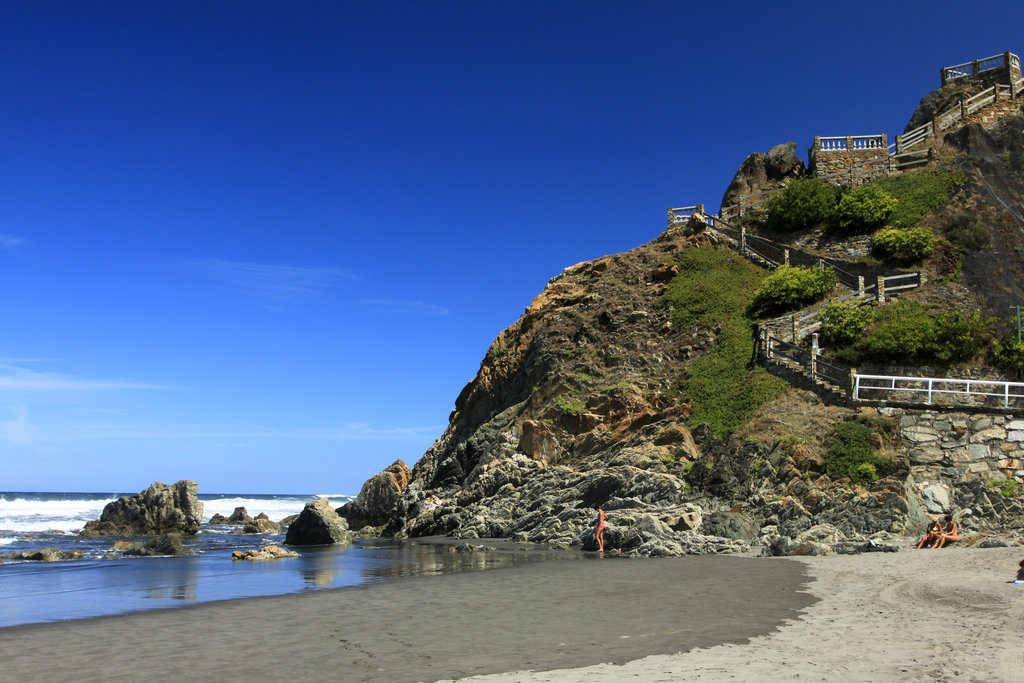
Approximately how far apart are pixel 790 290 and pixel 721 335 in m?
3.84

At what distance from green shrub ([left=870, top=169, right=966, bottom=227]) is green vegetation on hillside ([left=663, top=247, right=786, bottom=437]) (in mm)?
8221

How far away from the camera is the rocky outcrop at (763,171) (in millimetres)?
48625

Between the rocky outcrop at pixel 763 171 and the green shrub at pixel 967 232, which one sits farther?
the rocky outcrop at pixel 763 171

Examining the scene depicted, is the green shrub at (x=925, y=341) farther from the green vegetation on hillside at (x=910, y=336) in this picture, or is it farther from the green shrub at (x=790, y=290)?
the green shrub at (x=790, y=290)

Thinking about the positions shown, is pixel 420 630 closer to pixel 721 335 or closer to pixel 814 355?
pixel 814 355

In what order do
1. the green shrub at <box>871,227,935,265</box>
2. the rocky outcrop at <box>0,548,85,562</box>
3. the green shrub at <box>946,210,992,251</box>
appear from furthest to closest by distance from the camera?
1. the green shrub at <box>871,227,935,265</box>
2. the green shrub at <box>946,210,992,251</box>
3. the rocky outcrop at <box>0,548,85,562</box>

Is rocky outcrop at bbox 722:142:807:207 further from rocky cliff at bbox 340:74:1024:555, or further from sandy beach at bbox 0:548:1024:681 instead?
sandy beach at bbox 0:548:1024:681

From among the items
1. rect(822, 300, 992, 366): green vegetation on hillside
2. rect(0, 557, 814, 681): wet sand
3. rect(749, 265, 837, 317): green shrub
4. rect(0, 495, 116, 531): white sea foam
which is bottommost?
rect(0, 495, 116, 531): white sea foam

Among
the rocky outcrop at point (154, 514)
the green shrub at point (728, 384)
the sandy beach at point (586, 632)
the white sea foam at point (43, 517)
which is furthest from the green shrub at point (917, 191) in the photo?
the white sea foam at point (43, 517)

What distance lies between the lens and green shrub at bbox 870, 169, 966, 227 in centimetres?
3806

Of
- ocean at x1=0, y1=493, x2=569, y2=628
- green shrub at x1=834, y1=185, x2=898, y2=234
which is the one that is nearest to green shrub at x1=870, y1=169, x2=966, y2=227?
green shrub at x1=834, y1=185, x2=898, y2=234

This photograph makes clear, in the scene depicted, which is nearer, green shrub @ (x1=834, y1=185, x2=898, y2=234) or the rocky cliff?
the rocky cliff

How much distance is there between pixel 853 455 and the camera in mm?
22734

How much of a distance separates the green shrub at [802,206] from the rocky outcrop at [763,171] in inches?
195
